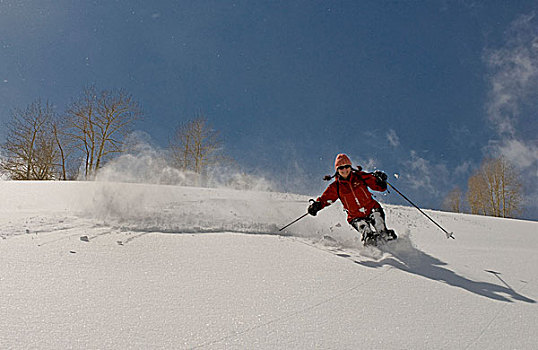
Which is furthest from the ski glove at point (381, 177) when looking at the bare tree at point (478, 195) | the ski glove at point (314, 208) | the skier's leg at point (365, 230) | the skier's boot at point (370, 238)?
the bare tree at point (478, 195)

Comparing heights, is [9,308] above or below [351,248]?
below

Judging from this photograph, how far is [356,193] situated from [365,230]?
48 cm

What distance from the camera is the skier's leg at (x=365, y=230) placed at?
382 cm

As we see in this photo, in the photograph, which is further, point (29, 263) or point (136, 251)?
point (136, 251)

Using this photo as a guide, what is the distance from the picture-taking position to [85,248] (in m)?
2.88

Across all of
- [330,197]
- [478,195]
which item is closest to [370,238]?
[330,197]

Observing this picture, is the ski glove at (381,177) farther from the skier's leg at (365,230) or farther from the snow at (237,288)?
the snow at (237,288)

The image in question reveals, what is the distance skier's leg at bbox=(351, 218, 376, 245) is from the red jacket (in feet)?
0.22

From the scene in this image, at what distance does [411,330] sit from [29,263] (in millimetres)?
2719

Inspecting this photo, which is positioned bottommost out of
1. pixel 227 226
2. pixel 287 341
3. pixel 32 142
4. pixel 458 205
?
pixel 287 341

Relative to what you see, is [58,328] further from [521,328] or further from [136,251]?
[521,328]

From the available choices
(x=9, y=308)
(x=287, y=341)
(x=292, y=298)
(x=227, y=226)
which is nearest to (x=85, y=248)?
(x=9, y=308)

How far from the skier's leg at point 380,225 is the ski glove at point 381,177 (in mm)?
336

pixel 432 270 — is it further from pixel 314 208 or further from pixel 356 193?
pixel 314 208
